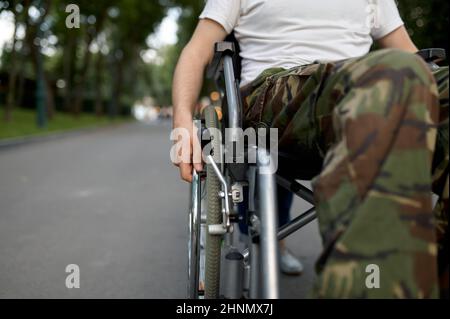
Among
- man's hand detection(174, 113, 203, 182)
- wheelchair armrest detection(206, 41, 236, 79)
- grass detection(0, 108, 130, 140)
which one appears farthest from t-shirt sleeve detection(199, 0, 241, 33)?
grass detection(0, 108, 130, 140)

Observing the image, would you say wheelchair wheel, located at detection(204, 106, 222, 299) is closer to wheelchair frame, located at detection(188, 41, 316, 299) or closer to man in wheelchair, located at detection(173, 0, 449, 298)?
wheelchair frame, located at detection(188, 41, 316, 299)

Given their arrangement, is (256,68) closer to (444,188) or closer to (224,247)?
(224,247)

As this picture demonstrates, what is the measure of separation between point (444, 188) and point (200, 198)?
93 centimetres

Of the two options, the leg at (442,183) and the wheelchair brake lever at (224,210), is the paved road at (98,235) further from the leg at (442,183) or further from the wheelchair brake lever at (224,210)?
the leg at (442,183)

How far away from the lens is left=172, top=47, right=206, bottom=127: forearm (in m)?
1.57

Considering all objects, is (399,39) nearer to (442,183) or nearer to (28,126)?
(442,183)

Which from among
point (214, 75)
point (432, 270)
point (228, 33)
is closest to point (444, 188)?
point (432, 270)

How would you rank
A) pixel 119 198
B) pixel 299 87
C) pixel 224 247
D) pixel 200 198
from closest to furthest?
1. pixel 299 87
2. pixel 224 247
3. pixel 200 198
4. pixel 119 198

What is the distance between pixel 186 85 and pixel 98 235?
214 centimetres

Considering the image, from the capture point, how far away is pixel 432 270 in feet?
2.94

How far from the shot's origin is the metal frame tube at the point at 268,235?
1.04 m

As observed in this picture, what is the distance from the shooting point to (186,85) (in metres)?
1.66

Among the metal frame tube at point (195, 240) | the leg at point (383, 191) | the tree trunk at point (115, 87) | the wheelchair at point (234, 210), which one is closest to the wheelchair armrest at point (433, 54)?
the wheelchair at point (234, 210)

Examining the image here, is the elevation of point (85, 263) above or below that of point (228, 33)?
below
